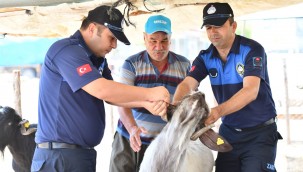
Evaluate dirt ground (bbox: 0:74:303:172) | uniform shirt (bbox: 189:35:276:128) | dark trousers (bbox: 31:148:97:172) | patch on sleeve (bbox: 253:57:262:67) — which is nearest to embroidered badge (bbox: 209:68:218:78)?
uniform shirt (bbox: 189:35:276:128)

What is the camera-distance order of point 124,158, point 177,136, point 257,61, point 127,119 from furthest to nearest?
point 124,158, point 127,119, point 257,61, point 177,136

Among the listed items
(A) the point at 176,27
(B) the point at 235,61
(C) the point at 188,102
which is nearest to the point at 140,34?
(A) the point at 176,27

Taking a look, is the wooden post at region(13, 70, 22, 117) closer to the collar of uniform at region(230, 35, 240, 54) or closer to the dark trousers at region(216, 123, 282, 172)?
the dark trousers at region(216, 123, 282, 172)

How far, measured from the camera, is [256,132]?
11.1 ft

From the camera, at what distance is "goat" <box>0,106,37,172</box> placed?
5520mm

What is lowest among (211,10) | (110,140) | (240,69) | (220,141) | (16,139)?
(110,140)

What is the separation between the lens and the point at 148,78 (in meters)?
3.93

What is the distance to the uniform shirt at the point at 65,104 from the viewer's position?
2.74m

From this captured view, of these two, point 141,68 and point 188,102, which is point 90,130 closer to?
point 188,102

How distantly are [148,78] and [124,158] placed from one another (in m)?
0.76

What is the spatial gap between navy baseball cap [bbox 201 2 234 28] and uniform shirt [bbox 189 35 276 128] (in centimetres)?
20

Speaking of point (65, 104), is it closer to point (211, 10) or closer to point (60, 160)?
point (60, 160)

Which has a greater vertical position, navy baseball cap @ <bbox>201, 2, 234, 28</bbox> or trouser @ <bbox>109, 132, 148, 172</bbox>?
navy baseball cap @ <bbox>201, 2, 234, 28</bbox>

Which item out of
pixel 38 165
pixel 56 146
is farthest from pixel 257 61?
pixel 38 165
